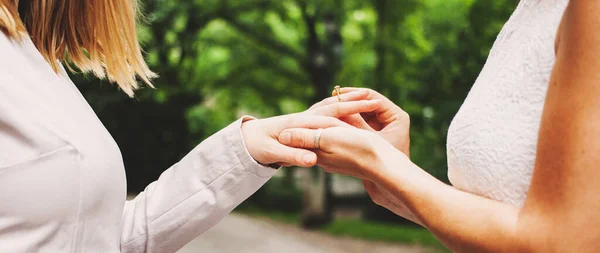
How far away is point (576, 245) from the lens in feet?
3.91

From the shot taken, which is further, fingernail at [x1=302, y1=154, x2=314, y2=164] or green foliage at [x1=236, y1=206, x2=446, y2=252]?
green foliage at [x1=236, y1=206, x2=446, y2=252]

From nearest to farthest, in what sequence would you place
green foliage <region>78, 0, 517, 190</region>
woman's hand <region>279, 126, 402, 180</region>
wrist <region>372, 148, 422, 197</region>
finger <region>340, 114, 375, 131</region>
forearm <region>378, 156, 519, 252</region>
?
forearm <region>378, 156, 519, 252</region>, wrist <region>372, 148, 422, 197</region>, woman's hand <region>279, 126, 402, 180</region>, finger <region>340, 114, 375, 131</region>, green foliage <region>78, 0, 517, 190</region>

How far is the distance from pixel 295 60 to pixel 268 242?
553cm

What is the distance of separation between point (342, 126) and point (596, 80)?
0.78 m

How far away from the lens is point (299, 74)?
1678 centimetres

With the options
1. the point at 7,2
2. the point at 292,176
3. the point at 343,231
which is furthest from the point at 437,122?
the point at 7,2

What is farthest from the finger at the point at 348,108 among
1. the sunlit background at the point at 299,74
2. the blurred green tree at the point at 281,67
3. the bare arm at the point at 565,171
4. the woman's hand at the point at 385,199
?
the blurred green tree at the point at 281,67

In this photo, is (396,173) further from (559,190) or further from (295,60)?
(295,60)

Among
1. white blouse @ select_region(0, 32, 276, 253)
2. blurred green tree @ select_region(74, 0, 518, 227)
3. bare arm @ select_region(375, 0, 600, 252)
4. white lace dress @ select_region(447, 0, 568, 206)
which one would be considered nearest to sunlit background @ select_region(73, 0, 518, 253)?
blurred green tree @ select_region(74, 0, 518, 227)

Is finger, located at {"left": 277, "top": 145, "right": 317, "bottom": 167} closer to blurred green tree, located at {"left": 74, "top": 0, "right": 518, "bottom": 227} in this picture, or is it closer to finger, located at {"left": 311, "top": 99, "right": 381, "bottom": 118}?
finger, located at {"left": 311, "top": 99, "right": 381, "bottom": 118}

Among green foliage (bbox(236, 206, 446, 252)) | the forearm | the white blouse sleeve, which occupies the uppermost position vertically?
the forearm

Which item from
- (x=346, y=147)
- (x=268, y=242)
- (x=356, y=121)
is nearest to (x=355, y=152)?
(x=346, y=147)

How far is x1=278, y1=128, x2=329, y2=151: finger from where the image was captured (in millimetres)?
1848

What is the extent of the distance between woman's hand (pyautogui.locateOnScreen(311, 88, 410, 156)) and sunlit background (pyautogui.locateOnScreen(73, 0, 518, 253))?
9.71m
